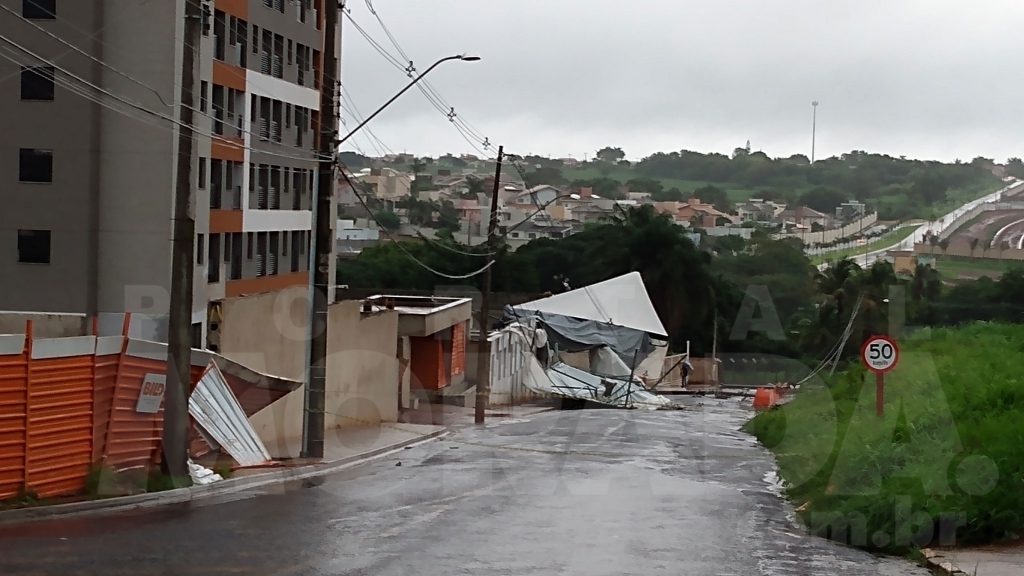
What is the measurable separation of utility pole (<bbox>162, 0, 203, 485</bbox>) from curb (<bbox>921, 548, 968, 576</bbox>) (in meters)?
9.76

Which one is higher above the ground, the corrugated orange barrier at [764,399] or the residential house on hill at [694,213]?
the residential house on hill at [694,213]

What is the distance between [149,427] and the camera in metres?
18.2

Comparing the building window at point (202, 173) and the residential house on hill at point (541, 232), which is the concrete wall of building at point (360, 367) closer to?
the building window at point (202, 173)

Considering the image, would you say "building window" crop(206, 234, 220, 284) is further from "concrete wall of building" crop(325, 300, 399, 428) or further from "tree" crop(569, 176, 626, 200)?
"tree" crop(569, 176, 626, 200)

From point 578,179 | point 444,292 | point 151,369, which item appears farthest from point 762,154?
point 151,369

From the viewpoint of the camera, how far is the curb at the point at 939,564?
40.4 ft

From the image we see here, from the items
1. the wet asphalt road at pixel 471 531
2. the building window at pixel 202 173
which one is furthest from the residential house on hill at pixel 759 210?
the wet asphalt road at pixel 471 531

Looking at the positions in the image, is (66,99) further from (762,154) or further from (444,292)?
(762,154)

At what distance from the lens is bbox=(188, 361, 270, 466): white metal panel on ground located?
65.9ft

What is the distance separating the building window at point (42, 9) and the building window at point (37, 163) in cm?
372

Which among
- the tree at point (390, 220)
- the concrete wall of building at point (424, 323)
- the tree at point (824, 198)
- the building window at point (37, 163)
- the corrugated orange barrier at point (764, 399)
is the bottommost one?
the corrugated orange barrier at point (764, 399)

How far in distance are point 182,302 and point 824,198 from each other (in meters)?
77.7

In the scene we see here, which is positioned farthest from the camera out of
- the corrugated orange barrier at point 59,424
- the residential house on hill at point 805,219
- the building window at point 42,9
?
the residential house on hill at point 805,219

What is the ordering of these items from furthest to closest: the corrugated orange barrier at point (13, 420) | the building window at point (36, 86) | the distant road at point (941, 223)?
1. the distant road at point (941, 223)
2. the building window at point (36, 86)
3. the corrugated orange barrier at point (13, 420)
